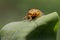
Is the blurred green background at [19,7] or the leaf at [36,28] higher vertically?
the blurred green background at [19,7]

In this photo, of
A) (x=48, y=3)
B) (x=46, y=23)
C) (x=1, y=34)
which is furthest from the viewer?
(x=48, y=3)

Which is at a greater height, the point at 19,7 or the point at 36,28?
the point at 19,7

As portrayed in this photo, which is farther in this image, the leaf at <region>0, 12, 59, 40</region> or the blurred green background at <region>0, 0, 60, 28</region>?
the blurred green background at <region>0, 0, 60, 28</region>

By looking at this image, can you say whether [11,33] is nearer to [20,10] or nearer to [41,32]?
[41,32]

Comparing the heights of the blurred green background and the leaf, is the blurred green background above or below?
above

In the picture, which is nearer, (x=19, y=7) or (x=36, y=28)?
(x=36, y=28)

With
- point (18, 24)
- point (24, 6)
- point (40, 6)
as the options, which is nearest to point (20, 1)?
point (24, 6)

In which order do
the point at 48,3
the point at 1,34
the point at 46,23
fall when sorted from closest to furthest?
the point at 46,23 → the point at 1,34 → the point at 48,3

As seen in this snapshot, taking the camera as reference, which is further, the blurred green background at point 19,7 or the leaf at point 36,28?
the blurred green background at point 19,7
